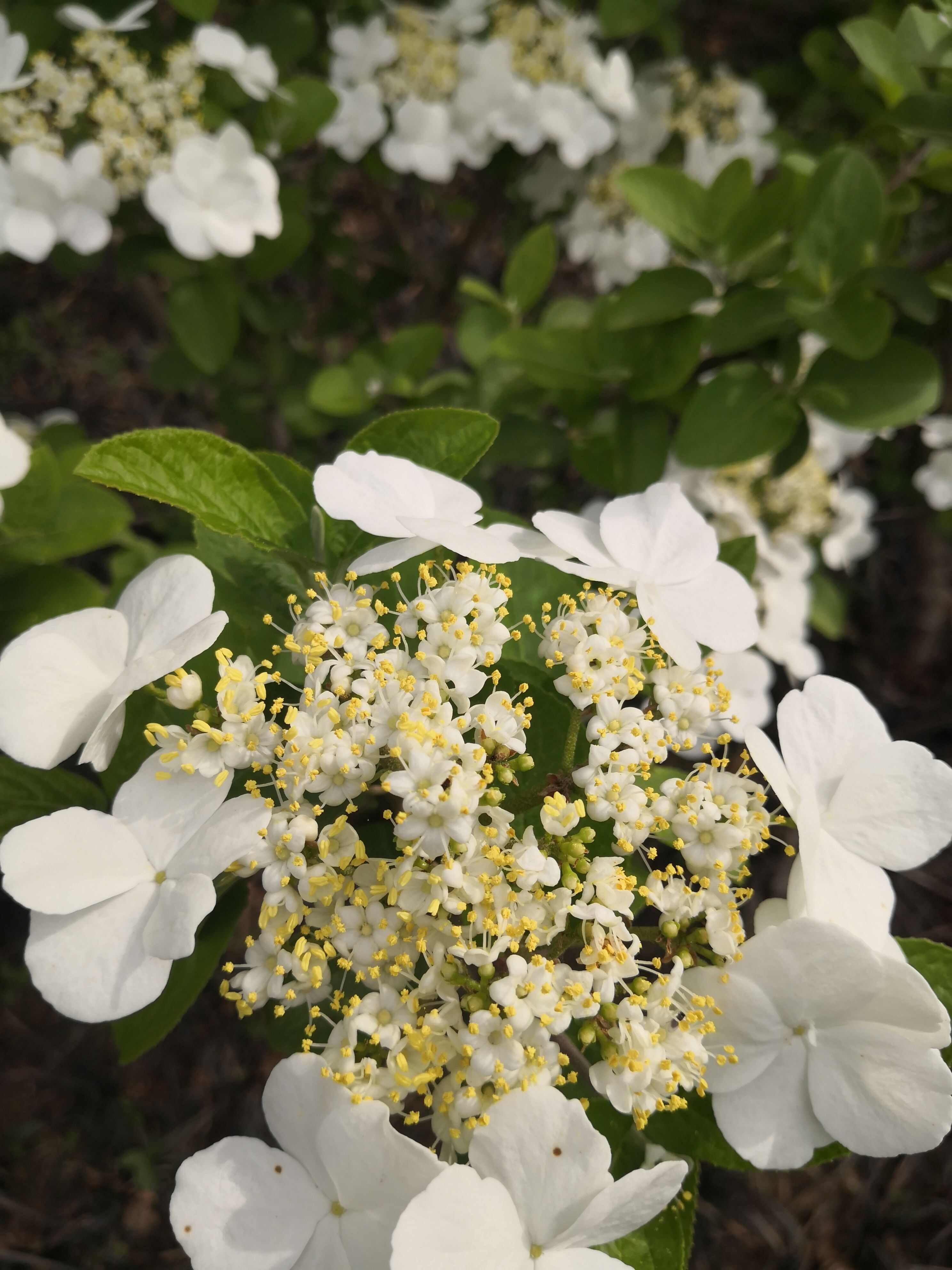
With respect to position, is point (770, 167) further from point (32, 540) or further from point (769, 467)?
point (32, 540)

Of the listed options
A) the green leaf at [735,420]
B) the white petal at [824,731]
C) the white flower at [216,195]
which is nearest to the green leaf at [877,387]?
the green leaf at [735,420]

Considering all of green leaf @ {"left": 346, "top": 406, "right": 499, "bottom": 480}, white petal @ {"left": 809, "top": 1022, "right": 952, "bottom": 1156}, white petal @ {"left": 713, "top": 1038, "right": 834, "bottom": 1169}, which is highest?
green leaf @ {"left": 346, "top": 406, "right": 499, "bottom": 480}

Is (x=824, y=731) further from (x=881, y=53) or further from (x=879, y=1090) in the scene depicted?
(x=881, y=53)

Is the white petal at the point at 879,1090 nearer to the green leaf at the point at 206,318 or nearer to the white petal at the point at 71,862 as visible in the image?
the white petal at the point at 71,862

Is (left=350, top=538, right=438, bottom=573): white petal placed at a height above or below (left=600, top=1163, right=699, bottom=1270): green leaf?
above

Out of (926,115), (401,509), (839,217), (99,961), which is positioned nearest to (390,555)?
(401,509)

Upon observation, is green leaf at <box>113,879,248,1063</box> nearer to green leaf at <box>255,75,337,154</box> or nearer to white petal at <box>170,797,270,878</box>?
white petal at <box>170,797,270,878</box>

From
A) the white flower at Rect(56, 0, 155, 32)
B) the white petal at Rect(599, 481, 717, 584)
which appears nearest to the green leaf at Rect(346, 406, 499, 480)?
the white petal at Rect(599, 481, 717, 584)

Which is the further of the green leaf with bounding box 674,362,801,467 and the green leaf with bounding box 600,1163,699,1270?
the green leaf with bounding box 674,362,801,467
